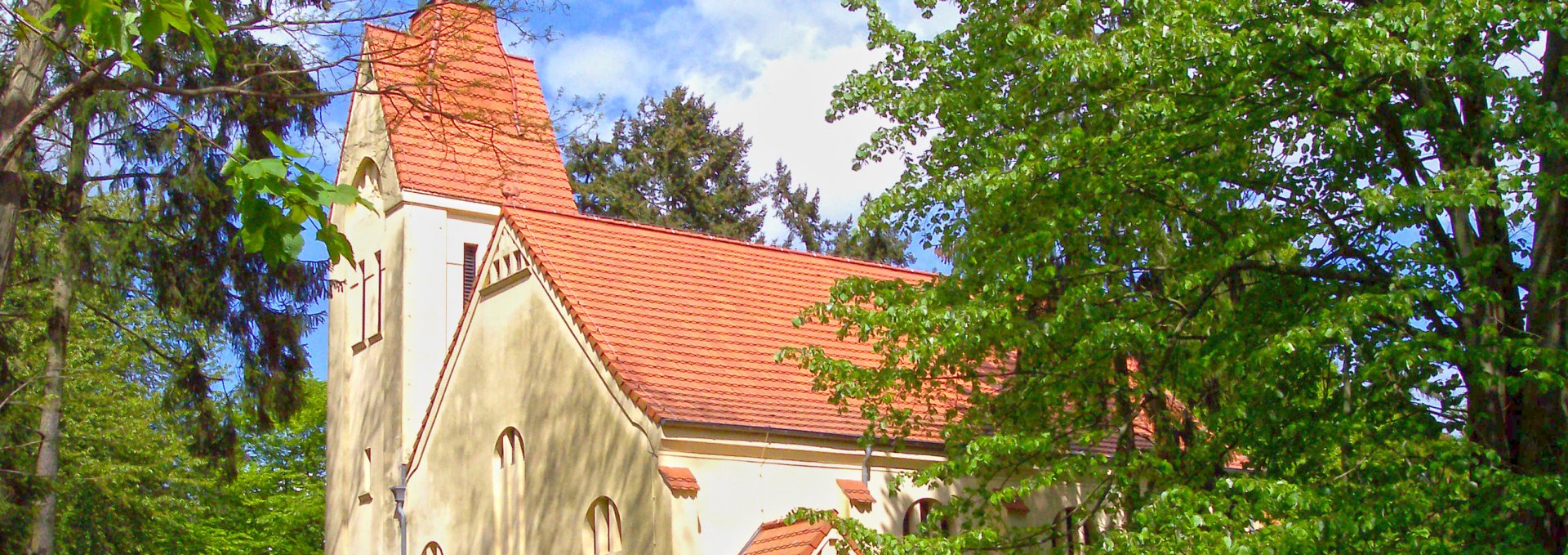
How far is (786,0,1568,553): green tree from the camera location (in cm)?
1145

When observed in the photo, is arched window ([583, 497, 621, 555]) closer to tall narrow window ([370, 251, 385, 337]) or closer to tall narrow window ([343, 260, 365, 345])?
tall narrow window ([370, 251, 385, 337])

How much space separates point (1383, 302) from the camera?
36.9ft

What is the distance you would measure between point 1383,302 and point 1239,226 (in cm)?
197

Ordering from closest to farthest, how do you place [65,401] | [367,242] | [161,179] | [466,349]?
[161,179], [466,349], [367,242], [65,401]

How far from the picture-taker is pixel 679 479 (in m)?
17.9

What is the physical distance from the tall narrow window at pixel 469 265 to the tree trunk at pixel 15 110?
1459 centimetres

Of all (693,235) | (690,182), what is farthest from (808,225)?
(693,235)

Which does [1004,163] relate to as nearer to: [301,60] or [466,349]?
[301,60]

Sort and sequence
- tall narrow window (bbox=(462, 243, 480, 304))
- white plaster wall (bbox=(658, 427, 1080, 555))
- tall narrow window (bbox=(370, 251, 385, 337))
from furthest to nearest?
tall narrow window (bbox=(370, 251, 385, 337))
tall narrow window (bbox=(462, 243, 480, 304))
white plaster wall (bbox=(658, 427, 1080, 555))

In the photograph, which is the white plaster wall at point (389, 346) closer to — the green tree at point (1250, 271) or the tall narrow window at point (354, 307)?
the tall narrow window at point (354, 307)

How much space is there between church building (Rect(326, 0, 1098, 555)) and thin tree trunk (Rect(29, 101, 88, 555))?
126 inches

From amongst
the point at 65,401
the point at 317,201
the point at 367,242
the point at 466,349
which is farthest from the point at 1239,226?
the point at 65,401

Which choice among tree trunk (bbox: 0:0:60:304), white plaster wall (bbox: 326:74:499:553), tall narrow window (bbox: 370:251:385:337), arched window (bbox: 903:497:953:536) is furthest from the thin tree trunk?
arched window (bbox: 903:497:953:536)

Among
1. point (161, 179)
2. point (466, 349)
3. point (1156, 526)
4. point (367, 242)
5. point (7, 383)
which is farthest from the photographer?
point (367, 242)
